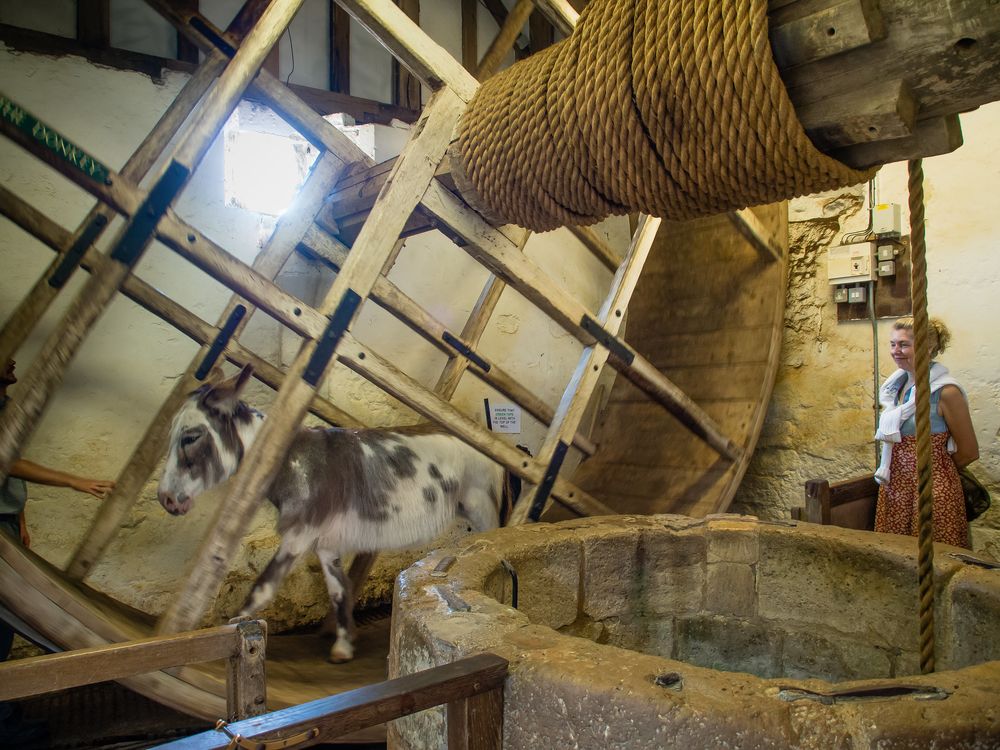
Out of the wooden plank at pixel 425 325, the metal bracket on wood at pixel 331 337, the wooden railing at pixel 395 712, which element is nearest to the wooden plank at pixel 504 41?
the wooden plank at pixel 425 325

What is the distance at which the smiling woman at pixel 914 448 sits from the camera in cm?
303

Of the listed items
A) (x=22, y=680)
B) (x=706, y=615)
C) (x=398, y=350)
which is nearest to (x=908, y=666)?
(x=706, y=615)

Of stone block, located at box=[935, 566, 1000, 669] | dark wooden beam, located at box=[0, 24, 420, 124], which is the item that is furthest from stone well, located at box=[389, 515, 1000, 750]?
dark wooden beam, located at box=[0, 24, 420, 124]

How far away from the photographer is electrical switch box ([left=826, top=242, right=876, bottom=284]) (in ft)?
12.8

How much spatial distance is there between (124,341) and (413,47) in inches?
84.1

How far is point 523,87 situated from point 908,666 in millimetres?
2068

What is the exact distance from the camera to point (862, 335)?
400cm

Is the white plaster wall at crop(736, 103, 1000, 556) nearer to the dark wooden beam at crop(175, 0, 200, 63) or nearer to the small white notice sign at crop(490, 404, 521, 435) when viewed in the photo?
the small white notice sign at crop(490, 404, 521, 435)

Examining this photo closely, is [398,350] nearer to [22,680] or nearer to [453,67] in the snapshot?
[453,67]

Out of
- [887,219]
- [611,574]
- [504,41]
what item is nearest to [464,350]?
[611,574]

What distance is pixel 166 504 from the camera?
8.59 ft

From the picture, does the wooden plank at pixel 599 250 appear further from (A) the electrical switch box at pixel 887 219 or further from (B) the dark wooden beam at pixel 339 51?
(B) the dark wooden beam at pixel 339 51

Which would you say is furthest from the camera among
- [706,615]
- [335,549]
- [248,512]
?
[335,549]

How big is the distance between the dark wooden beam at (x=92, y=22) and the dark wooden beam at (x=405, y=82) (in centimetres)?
154
